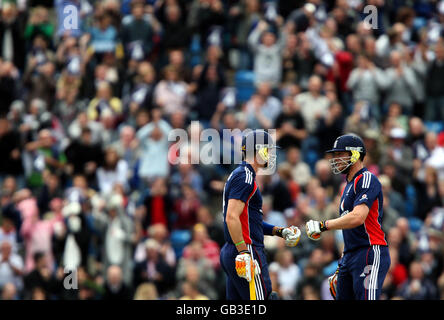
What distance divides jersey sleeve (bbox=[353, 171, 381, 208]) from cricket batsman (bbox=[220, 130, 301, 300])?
859 mm

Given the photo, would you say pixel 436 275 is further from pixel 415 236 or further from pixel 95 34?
pixel 95 34

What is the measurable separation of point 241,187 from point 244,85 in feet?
34.4

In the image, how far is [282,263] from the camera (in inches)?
640

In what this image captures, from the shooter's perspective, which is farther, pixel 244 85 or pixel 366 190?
pixel 244 85

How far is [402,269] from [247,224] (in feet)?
22.0

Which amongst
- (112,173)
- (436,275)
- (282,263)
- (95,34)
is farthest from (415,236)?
(95,34)

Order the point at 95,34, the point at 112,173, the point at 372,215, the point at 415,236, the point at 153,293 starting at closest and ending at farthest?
1. the point at 372,215
2. the point at 153,293
3. the point at 415,236
4. the point at 112,173
5. the point at 95,34

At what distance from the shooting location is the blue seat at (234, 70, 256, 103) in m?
20.7

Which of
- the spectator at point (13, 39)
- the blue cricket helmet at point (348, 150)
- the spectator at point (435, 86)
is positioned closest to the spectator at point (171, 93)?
the spectator at point (13, 39)

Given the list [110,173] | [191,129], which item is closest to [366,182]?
[191,129]

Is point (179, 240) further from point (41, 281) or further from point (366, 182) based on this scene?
point (366, 182)

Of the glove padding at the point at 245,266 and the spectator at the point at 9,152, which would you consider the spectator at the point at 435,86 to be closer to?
the spectator at the point at 9,152

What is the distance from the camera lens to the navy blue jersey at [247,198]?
34.4 ft

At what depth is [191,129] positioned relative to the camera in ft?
61.0
